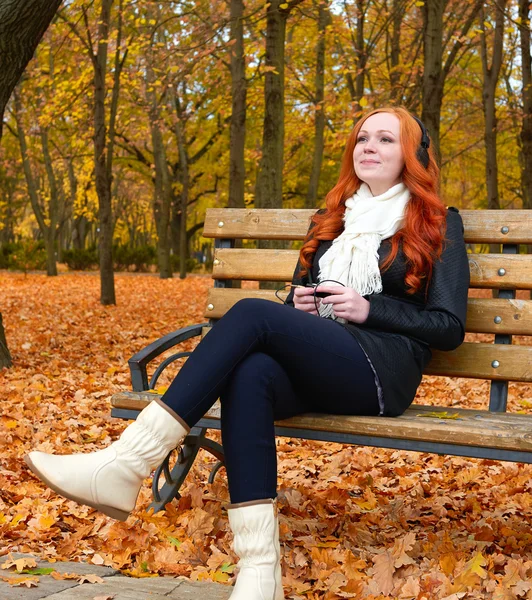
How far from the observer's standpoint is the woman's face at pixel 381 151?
3.28 m

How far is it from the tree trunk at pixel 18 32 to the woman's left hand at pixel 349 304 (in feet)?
12.9

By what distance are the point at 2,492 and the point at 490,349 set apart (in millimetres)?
2243

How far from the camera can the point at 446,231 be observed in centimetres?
319

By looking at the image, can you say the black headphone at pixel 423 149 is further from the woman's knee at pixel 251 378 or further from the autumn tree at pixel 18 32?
the autumn tree at pixel 18 32

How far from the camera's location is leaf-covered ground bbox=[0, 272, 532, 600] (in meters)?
2.78

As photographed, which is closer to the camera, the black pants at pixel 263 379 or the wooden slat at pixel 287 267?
the black pants at pixel 263 379

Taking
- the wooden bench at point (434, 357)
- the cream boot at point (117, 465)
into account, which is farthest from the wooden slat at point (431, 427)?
the cream boot at point (117, 465)

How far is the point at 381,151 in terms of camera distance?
3275mm

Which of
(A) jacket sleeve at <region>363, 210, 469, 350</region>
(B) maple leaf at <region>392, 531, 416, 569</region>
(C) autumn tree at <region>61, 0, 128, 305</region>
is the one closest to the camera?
(B) maple leaf at <region>392, 531, 416, 569</region>

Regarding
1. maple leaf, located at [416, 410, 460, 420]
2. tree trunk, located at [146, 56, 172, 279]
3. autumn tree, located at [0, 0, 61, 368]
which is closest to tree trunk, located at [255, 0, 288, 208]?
autumn tree, located at [0, 0, 61, 368]

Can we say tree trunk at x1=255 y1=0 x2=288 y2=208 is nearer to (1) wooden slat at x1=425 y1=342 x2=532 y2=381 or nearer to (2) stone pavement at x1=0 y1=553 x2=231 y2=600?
(1) wooden slat at x1=425 y1=342 x2=532 y2=381

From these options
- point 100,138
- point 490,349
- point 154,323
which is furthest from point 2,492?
point 100,138

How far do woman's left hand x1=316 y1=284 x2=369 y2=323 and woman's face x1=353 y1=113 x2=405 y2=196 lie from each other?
58 cm

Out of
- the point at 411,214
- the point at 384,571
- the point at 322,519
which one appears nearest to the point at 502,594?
the point at 384,571
